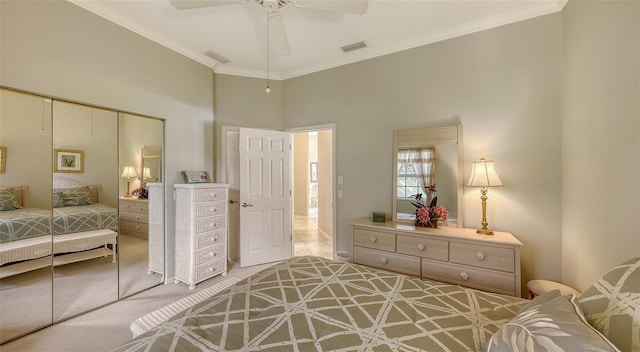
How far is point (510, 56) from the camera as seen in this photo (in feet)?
8.10

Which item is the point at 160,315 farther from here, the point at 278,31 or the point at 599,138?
the point at 599,138

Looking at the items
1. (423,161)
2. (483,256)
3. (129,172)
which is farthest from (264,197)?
(483,256)

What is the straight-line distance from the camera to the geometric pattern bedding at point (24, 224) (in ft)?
6.21

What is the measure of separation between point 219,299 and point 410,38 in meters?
3.30

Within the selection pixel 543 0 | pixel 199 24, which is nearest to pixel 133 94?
pixel 199 24

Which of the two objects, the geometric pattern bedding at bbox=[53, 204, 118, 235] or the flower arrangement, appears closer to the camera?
→ the geometric pattern bedding at bbox=[53, 204, 118, 235]

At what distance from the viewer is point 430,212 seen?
264 centimetres

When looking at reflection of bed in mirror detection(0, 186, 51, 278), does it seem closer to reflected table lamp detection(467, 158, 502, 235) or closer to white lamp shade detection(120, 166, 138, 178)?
white lamp shade detection(120, 166, 138, 178)

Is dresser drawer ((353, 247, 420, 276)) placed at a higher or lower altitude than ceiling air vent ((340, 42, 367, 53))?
lower

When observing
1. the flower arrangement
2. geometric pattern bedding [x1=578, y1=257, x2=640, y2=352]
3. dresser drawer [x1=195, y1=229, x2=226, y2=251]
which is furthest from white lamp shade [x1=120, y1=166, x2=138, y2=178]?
geometric pattern bedding [x1=578, y1=257, x2=640, y2=352]

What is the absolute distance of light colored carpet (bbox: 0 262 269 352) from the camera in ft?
6.14

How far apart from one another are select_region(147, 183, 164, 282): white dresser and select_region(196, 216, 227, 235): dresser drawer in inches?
19.8

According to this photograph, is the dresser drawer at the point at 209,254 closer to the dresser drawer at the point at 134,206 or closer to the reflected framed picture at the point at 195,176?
the dresser drawer at the point at 134,206

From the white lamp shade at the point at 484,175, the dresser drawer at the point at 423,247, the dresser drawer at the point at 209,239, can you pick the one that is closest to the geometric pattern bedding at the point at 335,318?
the dresser drawer at the point at 423,247
